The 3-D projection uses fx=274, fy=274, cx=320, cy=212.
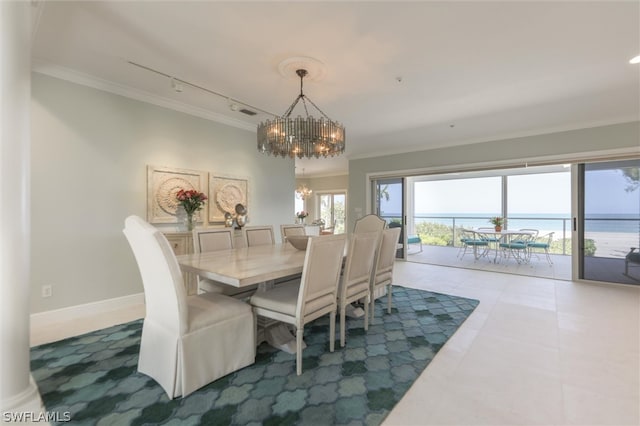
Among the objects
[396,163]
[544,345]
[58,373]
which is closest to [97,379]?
[58,373]

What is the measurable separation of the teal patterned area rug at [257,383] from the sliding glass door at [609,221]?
11.8ft

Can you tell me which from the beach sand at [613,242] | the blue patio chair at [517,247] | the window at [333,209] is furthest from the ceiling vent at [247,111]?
the window at [333,209]

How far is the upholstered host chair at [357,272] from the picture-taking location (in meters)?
2.35

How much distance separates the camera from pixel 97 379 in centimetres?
186

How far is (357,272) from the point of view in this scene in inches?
98.8

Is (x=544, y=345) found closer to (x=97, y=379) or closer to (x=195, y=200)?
(x=97, y=379)

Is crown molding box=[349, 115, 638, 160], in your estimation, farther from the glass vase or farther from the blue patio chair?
the glass vase

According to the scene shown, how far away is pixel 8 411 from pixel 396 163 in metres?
6.17

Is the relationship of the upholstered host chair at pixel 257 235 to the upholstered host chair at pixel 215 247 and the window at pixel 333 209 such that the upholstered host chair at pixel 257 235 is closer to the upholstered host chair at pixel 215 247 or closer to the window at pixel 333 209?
the upholstered host chair at pixel 215 247

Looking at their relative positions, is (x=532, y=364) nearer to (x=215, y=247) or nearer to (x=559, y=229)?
(x=215, y=247)

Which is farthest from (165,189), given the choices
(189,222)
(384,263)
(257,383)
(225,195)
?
(384,263)

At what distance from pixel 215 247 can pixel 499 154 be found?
498 centimetres

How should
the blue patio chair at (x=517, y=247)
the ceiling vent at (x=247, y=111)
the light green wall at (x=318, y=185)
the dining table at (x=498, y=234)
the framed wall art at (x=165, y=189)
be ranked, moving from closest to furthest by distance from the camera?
the framed wall art at (x=165, y=189) < the ceiling vent at (x=247, y=111) < the blue patio chair at (x=517, y=247) < the dining table at (x=498, y=234) < the light green wall at (x=318, y=185)

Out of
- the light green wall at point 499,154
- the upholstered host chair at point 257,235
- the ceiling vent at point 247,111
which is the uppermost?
the ceiling vent at point 247,111
